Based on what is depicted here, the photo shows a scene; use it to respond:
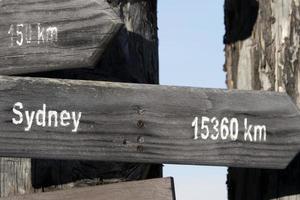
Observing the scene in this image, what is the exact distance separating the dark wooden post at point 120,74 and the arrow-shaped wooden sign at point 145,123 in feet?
0.33

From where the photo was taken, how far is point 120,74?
2.84 m

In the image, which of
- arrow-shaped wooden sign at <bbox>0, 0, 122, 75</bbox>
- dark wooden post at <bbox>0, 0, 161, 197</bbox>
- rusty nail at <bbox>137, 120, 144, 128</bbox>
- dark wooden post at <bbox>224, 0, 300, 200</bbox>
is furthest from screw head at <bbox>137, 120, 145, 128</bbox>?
dark wooden post at <bbox>224, 0, 300, 200</bbox>

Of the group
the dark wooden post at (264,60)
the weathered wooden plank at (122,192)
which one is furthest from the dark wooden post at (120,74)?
the dark wooden post at (264,60)

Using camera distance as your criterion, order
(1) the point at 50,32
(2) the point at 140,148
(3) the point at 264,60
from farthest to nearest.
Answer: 1. (3) the point at 264,60
2. (2) the point at 140,148
3. (1) the point at 50,32

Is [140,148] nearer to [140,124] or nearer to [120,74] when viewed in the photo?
[140,124]

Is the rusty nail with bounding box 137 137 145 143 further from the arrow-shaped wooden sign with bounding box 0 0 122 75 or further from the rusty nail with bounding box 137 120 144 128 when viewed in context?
the arrow-shaped wooden sign with bounding box 0 0 122 75

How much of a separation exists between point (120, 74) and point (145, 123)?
191 mm

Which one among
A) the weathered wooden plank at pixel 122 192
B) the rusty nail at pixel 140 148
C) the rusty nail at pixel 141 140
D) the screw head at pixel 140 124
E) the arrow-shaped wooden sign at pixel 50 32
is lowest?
the weathered wooden plank at pixel 122 192

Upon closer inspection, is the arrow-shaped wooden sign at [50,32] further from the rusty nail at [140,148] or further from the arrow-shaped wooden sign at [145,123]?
the rusty nail at [140,148]

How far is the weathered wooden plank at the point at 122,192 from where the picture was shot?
8.79 feet

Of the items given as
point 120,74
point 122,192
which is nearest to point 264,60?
point 120,74

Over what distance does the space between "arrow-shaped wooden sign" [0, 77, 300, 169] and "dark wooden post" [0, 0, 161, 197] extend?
0.10 meters

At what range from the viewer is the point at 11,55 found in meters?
2.63

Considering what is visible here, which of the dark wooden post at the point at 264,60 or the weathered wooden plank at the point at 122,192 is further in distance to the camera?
the dark wooden post at the point at 264,60
